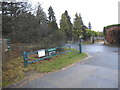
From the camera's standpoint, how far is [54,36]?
7.48 meters

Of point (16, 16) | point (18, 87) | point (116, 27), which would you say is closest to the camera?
point (18, 87)

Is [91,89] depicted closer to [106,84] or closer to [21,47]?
[106,84]

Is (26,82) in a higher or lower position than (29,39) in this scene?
lower

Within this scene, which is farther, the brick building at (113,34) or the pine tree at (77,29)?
the pine tree at (77,29)

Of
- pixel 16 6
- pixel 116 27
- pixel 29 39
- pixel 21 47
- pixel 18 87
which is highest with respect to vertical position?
pixel 16 6

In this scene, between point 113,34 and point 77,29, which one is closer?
point 113,34

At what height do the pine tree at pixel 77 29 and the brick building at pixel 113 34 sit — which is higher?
the pine tree at pixel 77 29

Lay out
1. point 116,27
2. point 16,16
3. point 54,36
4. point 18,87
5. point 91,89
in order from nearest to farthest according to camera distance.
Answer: point 91,89
point 18,87
point 54,36
point 16,16
point 116,27

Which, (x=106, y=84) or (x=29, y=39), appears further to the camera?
(x=29, y=39)

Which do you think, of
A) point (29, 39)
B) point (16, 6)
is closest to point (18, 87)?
point (29, 39)

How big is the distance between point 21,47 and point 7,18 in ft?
12.1

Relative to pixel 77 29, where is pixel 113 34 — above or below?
below

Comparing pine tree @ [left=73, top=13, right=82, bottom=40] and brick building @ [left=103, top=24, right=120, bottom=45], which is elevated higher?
pine tree @ [left=73, top=13, right=82, bottom=40]

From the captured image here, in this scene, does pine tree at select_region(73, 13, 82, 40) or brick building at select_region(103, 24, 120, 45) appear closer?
brick building at select_region(103, 24, 120, 45)
